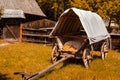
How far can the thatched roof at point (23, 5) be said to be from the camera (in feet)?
102

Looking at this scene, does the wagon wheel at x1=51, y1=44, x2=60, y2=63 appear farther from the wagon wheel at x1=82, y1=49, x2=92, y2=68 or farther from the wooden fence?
the wooden fence

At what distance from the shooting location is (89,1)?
3156cm

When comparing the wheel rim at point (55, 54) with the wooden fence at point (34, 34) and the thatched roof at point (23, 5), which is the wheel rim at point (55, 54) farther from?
the thatched roof at point (23, 5)

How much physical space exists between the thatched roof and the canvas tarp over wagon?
1598 cm

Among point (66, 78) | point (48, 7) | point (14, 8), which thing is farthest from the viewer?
point (48, 7)

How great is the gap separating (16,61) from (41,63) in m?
1.48

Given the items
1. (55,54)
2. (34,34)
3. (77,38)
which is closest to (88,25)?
(77,38)

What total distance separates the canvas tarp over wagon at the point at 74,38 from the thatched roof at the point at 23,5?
1598 centimetres

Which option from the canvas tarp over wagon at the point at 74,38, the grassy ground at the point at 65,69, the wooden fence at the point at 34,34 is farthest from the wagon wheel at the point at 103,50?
the wooden fence at the point at 34,34

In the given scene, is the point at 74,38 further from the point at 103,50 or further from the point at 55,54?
the point at 103,50

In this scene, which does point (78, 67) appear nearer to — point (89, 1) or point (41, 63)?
point (41, 63)

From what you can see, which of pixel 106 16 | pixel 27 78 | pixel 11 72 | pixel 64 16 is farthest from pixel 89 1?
pixel 27 78

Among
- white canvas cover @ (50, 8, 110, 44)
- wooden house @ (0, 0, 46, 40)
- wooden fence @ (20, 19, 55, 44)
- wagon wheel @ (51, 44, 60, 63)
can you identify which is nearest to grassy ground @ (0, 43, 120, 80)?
wagon wheel @ (51, 44, 60, 63)

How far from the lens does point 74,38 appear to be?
51.1 feet
